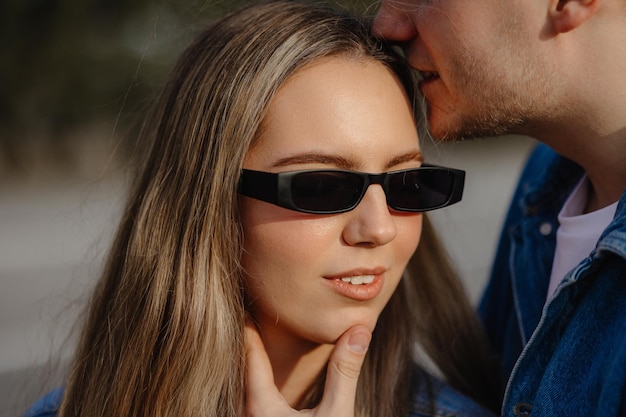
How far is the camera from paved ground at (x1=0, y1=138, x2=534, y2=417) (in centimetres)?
332

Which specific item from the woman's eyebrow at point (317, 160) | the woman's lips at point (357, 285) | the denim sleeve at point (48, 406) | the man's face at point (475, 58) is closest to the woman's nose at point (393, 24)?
the man's face at point (475, 58)

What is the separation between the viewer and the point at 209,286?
8.25ft

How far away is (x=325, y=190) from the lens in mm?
2357

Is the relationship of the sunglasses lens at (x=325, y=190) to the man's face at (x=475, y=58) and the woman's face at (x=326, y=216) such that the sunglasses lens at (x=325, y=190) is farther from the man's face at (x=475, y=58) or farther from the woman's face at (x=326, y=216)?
the man's face at (x=475, y=58)

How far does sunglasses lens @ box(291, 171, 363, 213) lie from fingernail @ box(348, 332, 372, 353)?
0.44m

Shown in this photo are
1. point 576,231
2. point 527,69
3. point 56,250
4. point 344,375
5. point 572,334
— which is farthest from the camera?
point 56,250

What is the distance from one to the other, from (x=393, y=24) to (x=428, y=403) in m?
1.41

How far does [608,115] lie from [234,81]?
51.2 inches

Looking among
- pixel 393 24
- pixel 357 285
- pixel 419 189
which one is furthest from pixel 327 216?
pixel 393 24

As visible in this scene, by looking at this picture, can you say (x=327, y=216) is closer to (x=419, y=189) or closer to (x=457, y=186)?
(x=419, y=189)

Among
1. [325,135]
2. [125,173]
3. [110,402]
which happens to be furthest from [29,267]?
[325,135]

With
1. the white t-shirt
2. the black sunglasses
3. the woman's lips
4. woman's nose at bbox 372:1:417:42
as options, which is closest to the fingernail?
the woman's lips

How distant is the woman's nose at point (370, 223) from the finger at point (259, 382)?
506 millimetres

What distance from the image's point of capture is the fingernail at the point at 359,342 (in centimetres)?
243
